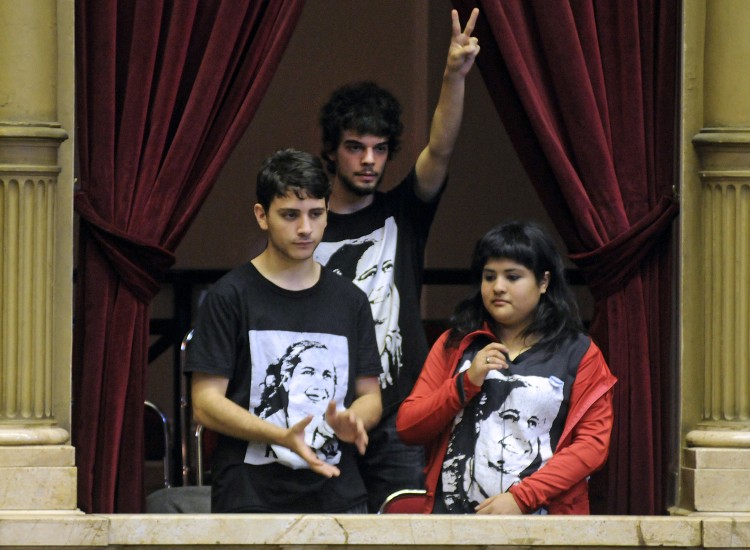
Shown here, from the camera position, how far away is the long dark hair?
16.7 ft

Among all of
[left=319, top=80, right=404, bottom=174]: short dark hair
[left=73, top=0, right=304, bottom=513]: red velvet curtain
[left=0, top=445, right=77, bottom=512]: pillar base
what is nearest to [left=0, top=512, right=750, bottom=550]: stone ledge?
[left=0, top=445, right=77, bottom=512]: pillar base

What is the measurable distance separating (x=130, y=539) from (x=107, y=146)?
133 centimetres

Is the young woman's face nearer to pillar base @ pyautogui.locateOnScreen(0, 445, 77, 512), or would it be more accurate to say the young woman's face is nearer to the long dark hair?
the long dark hair

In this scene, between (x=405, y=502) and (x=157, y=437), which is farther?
(x=157, y=437)

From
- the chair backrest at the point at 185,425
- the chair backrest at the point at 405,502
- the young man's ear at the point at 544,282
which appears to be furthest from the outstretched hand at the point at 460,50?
the chair backrest at the point at 185,425

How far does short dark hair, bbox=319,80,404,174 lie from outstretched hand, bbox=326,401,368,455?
1.12 metres

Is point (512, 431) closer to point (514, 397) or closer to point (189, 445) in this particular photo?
point (514, 397)

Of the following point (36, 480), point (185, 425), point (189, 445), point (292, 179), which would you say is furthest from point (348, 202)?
point (189, 445)

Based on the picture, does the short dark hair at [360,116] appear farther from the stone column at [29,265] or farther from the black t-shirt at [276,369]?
the stone column at [29,265]

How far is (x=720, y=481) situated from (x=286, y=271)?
1.63 metres

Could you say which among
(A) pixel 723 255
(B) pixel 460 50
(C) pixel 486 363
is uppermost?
(B) pixel 460 50

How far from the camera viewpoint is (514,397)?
4980 mm

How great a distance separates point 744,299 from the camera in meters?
5.43

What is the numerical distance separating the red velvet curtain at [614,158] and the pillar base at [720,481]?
24 cm
